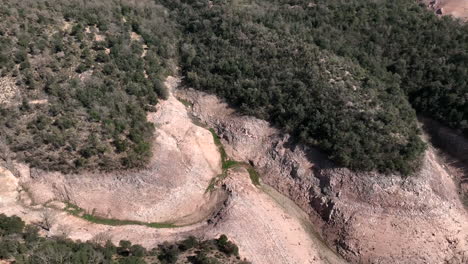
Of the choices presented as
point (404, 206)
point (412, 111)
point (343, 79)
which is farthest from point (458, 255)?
point (343, 79)

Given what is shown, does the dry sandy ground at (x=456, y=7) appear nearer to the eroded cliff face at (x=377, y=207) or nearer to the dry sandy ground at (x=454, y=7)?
the dry sandy ground at (x=454, y=7)

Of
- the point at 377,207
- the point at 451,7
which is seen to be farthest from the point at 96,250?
the point at 451,7

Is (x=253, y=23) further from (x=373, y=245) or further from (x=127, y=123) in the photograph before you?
(x=373, y=245)

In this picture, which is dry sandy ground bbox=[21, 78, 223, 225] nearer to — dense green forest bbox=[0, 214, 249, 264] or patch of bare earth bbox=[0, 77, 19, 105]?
dense green forest bbox=[0, 214, 249, 264]

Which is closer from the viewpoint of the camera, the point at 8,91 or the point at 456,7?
the point at 8,91

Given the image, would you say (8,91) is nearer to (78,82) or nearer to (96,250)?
(78,82)

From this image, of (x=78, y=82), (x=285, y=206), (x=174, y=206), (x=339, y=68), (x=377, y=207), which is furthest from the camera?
(x=339, y=68)
